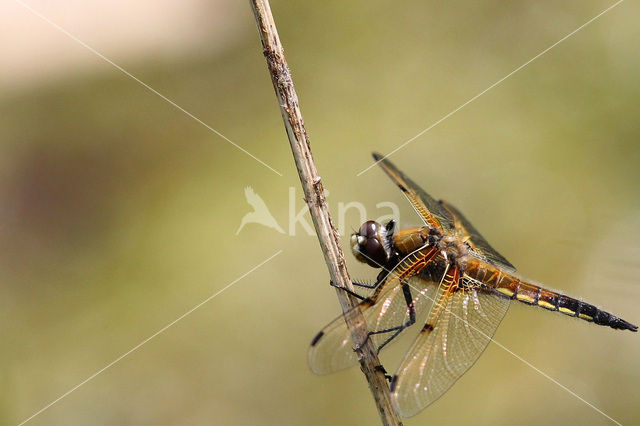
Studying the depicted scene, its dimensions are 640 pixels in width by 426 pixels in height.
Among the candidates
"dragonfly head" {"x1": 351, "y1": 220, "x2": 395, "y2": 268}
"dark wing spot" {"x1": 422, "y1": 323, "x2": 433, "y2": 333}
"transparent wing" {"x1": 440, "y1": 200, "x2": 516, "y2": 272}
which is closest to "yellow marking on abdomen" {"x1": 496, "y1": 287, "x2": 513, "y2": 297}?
"transparent wing" {"x1": 440, "y1": 200, "x2": 516, "y2": 272}

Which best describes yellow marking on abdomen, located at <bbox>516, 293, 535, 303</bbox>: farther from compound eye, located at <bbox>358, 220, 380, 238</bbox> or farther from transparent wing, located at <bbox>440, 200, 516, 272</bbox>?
compound eye, located at <bbox>358, 220, 380, 238</bbox>

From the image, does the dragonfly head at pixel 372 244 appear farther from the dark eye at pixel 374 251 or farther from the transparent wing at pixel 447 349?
the transparent wing at pixel 447 349

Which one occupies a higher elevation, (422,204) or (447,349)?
(422,204)

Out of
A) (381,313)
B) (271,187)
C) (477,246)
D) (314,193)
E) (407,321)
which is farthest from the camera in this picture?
(271,187)

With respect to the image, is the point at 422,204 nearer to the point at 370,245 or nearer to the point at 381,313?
the point at 370,245

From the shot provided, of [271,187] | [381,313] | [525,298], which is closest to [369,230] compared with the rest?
[381,313]

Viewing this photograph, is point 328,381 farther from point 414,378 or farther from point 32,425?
point 32,425

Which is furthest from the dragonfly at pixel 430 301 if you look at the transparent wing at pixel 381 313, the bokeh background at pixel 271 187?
the bokeh background at pixel 271 187
